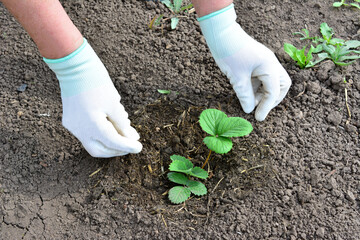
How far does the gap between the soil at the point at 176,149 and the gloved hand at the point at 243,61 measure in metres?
0.11

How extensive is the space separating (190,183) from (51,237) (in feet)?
2.18

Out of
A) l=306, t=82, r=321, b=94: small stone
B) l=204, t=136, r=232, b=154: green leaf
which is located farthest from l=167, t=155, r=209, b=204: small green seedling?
l=306, t=82, r=321, b=94: small stone

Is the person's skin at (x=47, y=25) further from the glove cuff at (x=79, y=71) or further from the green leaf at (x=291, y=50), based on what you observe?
the green leaf at (x=291, y=50)

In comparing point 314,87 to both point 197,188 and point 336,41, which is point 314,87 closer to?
point 336,41

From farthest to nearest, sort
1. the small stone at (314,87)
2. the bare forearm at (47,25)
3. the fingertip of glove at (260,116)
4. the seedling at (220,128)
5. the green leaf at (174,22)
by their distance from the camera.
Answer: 1. the green leaf at (174,22)
2. the small stone at (314,87)
3. the fingertip of glove at (260,116)
4. the seedling at (220,128)
5. the bare forearm at (47,25)

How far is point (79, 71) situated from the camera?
1761 millimetres

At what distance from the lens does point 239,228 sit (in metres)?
1.68

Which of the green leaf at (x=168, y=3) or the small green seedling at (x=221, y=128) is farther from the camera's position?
the green leaf at (x=168, y=3)

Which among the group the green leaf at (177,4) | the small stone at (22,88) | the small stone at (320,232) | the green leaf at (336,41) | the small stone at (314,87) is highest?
the green leaf at (177,4)

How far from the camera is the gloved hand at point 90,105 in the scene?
176cm

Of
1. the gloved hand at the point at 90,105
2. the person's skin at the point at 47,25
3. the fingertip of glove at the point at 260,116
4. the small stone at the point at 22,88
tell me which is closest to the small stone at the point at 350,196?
the fingertip of glove at the point at 260,116

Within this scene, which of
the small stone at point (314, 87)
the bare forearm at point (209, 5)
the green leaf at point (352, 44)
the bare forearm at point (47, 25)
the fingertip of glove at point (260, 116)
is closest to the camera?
the bare forearm at point (47, 25)

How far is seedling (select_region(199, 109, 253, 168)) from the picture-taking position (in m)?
1.73

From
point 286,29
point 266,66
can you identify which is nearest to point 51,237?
point 266,66
